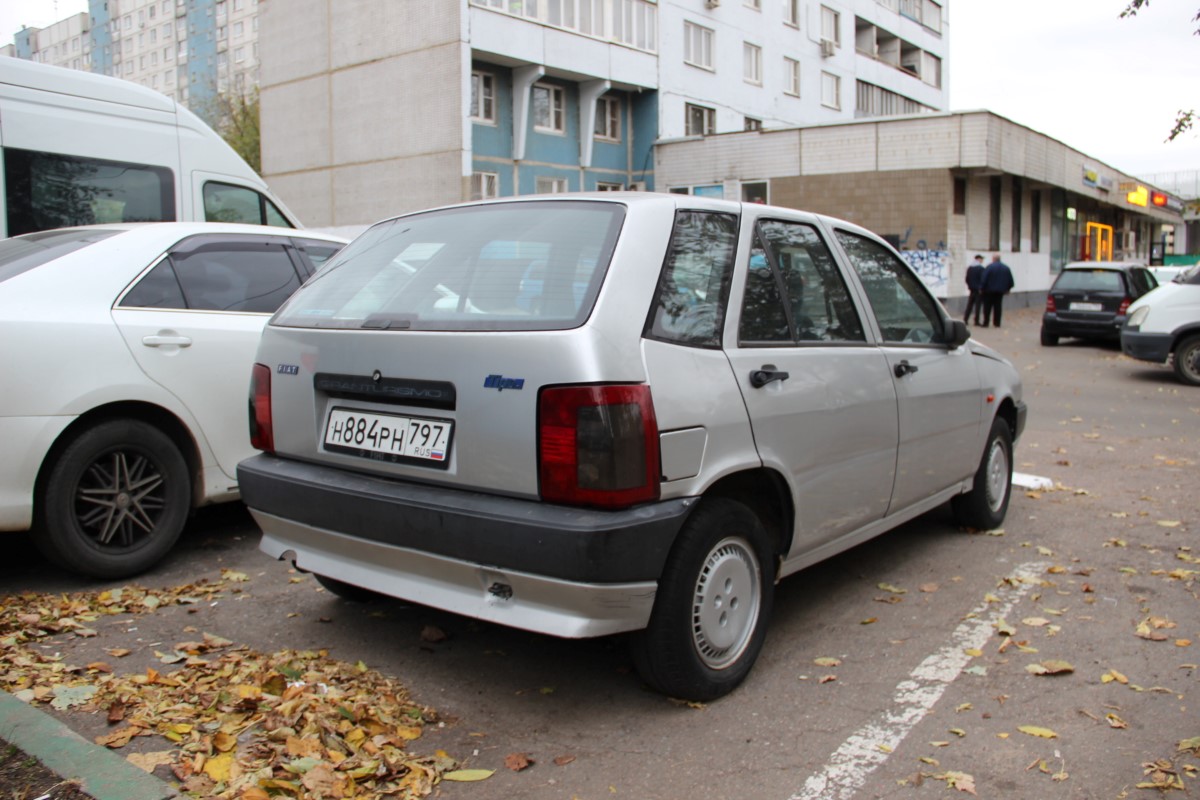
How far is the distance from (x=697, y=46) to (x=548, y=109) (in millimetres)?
7952

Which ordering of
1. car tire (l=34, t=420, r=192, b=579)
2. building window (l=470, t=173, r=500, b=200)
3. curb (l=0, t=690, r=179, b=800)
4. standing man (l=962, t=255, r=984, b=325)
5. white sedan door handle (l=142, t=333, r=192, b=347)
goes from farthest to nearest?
1. building window (l=470, t=173, r=500, b=200)
2. standing man (l=962, t=255, r=984, b=325)
3. white sedan door handle (l=142, t=333, r=192, b=347)
4. car tire (l=34, t=420, r=192, b=579)
5. curb (l=0, t=690, r=179, b=800)

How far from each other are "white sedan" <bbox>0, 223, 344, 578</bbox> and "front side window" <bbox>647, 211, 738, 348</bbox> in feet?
8.73

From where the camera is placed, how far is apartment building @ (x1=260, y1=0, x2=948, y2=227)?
3045 cm

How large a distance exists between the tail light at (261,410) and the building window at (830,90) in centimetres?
4626

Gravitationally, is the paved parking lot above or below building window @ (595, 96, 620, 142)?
below

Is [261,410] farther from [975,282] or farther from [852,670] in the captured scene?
[975,282]

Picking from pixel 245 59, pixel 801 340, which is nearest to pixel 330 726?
pixel 801 340

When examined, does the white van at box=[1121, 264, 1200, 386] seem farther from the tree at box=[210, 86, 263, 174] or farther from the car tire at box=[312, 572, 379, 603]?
the tree at box=[210, 86, 263, 174]

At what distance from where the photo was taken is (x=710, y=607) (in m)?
3.54

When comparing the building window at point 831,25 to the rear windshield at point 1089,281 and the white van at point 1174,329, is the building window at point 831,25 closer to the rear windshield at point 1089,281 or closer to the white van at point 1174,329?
the rear windshield at point 1089,281

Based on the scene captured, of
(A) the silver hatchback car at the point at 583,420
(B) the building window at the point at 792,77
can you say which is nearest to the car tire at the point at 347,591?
(A) the silver hatchback car at the point at 583,420

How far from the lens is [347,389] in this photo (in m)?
3.66

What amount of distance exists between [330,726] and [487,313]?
1.38m

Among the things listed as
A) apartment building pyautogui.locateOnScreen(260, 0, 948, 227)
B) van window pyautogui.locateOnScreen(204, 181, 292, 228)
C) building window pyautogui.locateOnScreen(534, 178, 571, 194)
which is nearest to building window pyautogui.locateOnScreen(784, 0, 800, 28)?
apartment building pyautogui.locateOnScreen(260, 0, 948, 227)
